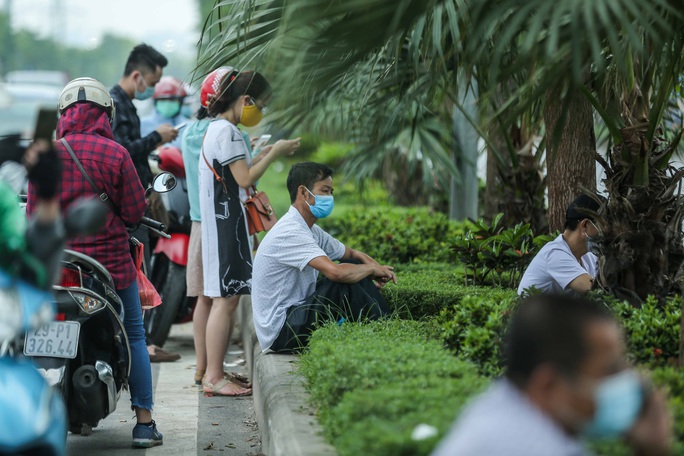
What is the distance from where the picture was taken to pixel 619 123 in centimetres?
535

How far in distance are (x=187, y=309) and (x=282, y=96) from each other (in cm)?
454

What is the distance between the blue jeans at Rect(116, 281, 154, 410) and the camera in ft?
17.6

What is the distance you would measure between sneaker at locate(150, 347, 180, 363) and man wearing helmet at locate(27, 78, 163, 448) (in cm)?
248

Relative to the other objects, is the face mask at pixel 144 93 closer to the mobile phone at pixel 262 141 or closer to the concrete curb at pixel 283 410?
the mobile phone at pixel 262 141

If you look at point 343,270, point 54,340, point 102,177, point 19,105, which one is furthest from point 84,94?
point 19,105

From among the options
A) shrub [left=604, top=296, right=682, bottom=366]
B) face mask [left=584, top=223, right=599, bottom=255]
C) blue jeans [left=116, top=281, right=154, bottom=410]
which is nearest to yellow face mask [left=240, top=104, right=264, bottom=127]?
blue jeans [left=116, top=281, right=154, bottom=410]

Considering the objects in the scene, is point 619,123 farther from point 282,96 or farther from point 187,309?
point 187,309

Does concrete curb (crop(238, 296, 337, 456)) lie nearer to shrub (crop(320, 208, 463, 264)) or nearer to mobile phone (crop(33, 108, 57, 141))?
mobile phone (crop(33, 108, 57, 141))

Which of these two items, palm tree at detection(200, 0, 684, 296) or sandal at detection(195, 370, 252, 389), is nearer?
palm tree at detection(200, 0, 684, 296)

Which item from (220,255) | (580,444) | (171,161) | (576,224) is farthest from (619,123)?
(171,161)

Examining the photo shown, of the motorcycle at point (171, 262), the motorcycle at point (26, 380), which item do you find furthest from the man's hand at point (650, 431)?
the motorcycle at point (171, 262)

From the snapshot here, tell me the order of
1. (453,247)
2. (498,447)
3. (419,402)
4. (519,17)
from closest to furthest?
(498,447)
(519,17)
(419,402)
(453,247)

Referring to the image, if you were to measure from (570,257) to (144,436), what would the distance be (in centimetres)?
228

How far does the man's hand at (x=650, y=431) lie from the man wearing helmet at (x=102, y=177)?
3.04 meters
